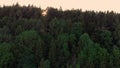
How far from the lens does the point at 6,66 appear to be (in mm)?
47438

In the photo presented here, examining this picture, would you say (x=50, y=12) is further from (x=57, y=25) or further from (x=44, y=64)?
(x=44, y=64)

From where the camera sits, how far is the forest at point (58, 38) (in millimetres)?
48750

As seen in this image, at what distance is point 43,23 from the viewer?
59.2m

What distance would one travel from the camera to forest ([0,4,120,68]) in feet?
160

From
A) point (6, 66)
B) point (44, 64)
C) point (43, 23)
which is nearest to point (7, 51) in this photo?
point (6, 66)

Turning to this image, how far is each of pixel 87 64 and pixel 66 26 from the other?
45.7 ft

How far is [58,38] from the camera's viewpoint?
55000 millimetres

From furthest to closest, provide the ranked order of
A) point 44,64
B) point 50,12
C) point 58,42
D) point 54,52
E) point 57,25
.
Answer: point 50,12 → point 57,25 → point 58,42 → point 54,52 → point 44,64

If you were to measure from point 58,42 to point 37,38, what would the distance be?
4.00 metres

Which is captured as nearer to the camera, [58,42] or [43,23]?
[58,42]

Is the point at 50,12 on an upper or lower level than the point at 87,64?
upper

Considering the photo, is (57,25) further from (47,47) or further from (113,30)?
(113,30)

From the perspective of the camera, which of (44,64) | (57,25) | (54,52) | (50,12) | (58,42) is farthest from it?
(50,12)

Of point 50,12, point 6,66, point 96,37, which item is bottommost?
point 6,66
